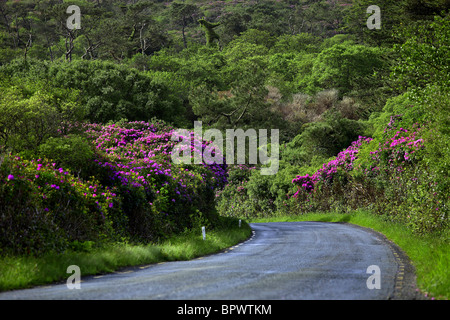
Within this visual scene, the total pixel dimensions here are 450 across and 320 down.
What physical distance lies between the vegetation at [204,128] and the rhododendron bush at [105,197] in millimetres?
51

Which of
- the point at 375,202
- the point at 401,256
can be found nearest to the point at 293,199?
the point at 375,202

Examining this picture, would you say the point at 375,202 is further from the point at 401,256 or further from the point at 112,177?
the point at 112,177

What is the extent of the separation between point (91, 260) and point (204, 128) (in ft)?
128

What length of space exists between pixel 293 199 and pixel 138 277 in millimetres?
31296

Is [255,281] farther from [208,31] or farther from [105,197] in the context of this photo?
[208,31]

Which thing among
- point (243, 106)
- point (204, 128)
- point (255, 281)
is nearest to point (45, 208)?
point (255, 281)

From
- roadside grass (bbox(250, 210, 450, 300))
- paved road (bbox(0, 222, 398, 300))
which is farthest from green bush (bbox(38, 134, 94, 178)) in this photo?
roadside grass (bbox(250, 210, 450, 300))

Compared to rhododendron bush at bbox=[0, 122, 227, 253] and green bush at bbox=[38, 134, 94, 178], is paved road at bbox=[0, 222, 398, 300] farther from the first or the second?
green bush at bbox=[38, 134, 94, 178]

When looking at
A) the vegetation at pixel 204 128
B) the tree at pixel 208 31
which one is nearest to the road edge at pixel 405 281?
the vegetation at pixel 204 128

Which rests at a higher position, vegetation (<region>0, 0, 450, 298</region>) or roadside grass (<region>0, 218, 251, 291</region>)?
vegetation (<region>0, 0, 450, 298</region>)

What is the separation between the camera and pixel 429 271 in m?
9.52

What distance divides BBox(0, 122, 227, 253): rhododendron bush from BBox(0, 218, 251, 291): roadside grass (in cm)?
70

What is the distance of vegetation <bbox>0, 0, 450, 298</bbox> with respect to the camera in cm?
1398
